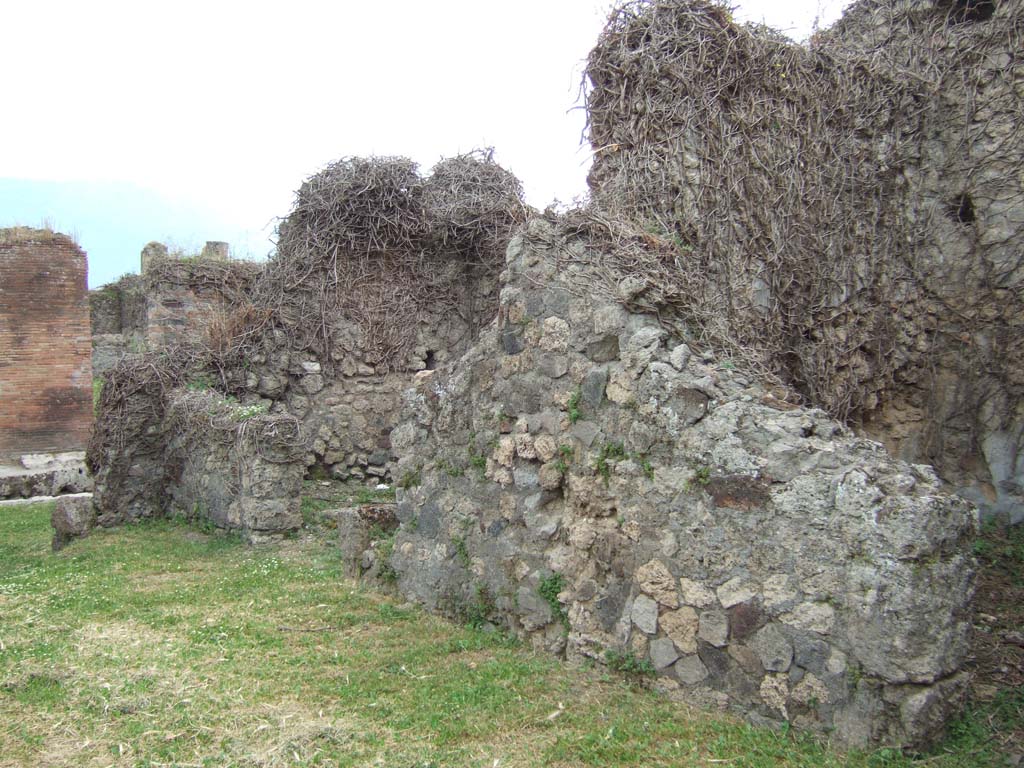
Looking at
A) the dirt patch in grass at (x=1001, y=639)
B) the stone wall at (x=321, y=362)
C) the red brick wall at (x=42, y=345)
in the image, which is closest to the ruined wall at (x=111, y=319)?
the red brick wall at (x=42, y=345)

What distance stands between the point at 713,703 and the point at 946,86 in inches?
264

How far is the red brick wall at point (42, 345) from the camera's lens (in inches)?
591

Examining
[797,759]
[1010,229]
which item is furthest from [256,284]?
[797,759]

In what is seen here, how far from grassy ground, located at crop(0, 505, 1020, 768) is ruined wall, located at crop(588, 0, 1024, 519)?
3045mm

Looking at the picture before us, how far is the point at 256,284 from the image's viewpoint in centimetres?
1184

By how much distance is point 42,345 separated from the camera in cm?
1522

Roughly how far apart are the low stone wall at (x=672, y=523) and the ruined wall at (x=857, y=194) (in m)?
1.52

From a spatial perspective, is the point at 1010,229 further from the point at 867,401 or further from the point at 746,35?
the point at 746,35

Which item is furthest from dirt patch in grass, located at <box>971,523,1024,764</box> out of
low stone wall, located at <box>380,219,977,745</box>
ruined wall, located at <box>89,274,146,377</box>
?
ruined wall, located at <box>89,274,146,377</box>

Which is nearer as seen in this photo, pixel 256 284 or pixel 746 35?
pixel 746 35

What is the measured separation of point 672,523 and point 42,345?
1370 centimetres

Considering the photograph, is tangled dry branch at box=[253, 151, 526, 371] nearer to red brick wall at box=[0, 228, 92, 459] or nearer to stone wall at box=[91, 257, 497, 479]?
stone wall at box=[91, 257, 497, 479]

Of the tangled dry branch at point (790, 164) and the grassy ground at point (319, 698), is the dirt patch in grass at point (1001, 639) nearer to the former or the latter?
the grassy ground at point (319, 698)

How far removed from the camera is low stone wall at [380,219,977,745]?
3867 millimetres
